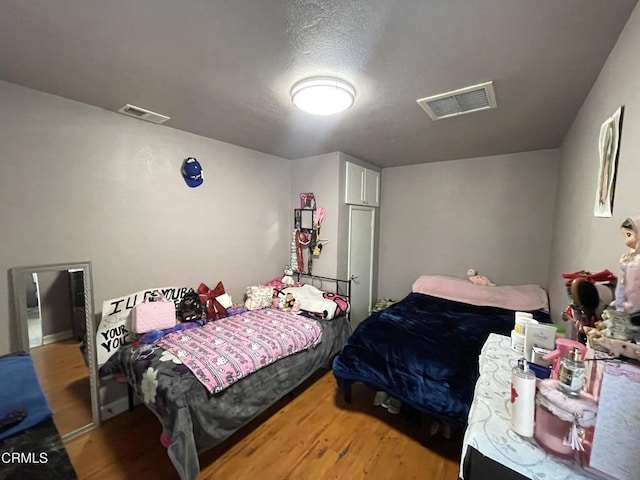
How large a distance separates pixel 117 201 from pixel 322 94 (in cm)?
182

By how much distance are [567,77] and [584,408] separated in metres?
1.76

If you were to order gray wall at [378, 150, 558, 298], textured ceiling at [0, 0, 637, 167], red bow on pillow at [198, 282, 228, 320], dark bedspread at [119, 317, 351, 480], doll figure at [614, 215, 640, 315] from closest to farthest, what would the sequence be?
doll figure at [614, 215, 640, 315]
textured ceiling at [0, 0, 637, 167]
dark bedspread at [119, 317, 351, 480]
red bow on pillow at [198, 282, 228, 320]
gray wall at [378, 150, 558, 298]

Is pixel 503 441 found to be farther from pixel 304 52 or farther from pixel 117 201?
pixel 117 201

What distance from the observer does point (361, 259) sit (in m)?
3.76

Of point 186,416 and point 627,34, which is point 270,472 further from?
point 627,34

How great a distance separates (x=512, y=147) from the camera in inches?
115

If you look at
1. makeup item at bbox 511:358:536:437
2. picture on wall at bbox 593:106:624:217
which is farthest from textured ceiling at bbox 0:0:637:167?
makeup item at bbox 511:358:536:437

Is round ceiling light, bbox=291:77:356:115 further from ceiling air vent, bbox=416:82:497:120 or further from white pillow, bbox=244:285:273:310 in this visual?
white pillow, bbox=244:285:273:310

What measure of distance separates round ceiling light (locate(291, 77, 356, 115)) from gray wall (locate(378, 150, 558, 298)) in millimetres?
2411

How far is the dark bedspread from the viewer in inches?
58.4

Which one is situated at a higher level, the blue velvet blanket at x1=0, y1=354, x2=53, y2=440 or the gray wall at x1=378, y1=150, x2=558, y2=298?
the gray wall at x1=378, y1=150, x2=558, y2=298

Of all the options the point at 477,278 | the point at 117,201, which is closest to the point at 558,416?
the point at 117,201

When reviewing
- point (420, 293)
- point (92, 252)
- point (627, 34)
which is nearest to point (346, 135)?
point (627, 34)

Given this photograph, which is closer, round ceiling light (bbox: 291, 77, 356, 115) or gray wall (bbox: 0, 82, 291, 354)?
round ceiling light (bbox: 291, 77, 356, 115)
